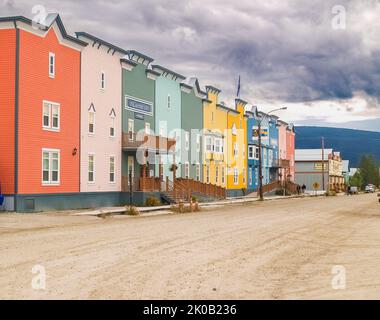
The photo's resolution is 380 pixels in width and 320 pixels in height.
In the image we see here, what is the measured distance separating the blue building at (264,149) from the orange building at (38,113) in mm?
34064

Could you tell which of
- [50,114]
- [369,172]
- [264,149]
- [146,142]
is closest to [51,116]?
[50,114]

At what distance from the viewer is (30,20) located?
1222 inches

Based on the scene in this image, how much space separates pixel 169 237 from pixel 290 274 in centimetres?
731

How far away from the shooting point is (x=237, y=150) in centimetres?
6738

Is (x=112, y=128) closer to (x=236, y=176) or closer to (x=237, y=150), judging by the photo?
(x=236, y=176)

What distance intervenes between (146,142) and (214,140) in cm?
1889

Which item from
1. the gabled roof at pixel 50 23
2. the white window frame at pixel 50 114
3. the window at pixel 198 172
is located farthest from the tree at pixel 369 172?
the white window frame at pixel 50 114

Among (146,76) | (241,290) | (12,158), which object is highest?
(146,76)

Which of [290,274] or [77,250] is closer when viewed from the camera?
[290,274]

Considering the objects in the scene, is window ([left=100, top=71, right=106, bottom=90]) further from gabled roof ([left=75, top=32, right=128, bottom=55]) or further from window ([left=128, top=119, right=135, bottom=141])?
window ([left=128, top=119, right=135, bottom=141])

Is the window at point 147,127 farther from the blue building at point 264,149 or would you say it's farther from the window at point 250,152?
the window at point 250,152
